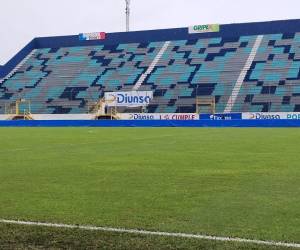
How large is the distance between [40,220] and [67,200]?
Answer: 1.10 metres

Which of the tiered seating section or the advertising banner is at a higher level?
the tiered seating section

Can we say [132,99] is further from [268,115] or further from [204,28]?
[204,28]

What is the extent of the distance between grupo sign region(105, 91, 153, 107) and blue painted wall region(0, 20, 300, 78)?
500 inches

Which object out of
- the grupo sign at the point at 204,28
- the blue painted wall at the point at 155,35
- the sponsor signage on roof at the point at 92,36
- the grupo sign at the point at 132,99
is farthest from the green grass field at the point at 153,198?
the sponsor signage on roof at the point at 92,36

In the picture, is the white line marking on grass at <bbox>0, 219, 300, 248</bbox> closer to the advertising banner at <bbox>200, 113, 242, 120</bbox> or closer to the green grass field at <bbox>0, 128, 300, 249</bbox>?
the green grass field at <bbox>0, 128, 300, 249</bbox>

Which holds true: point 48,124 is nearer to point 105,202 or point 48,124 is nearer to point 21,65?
point 21,65

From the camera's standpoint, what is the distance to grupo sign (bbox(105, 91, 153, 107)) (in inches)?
1658

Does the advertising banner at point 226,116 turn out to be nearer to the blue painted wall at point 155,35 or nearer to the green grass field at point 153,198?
the blue painted wall at point 155,35

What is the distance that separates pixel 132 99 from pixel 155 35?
13.5 metres

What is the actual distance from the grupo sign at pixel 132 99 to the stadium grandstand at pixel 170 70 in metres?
0.75

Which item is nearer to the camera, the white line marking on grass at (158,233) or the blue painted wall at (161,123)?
the white line marking on grass at (158,233)

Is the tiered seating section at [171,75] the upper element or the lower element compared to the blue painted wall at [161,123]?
upper

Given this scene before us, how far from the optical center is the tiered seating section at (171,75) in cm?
4172

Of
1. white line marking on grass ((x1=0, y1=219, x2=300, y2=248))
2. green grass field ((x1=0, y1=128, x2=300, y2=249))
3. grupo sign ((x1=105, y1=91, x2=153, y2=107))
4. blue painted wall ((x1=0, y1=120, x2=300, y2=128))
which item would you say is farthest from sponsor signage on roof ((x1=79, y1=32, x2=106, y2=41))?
white line marking on grass ((x1=0, y1=219, x2=300, y2=248))
